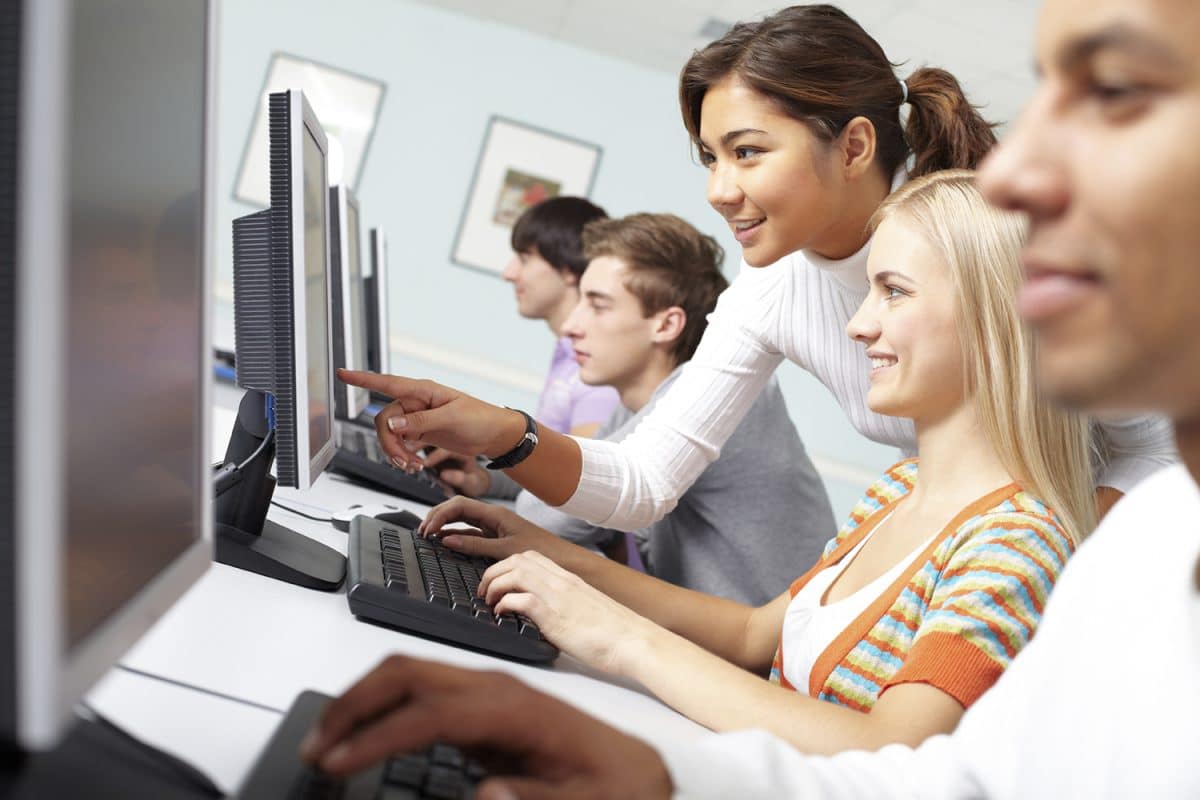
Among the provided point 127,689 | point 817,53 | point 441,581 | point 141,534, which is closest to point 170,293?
point 141,534

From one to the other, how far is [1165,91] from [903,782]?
467 millimetres

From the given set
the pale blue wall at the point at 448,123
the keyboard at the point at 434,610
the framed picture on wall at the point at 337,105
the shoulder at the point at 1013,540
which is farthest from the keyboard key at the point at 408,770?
the framed picture on wall at the point at 337,105

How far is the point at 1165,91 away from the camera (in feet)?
1.60

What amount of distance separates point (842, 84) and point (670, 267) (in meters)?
0.91

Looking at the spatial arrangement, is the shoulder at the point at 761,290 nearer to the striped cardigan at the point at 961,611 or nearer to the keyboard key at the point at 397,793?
the striped cardigan at the point at 961,611

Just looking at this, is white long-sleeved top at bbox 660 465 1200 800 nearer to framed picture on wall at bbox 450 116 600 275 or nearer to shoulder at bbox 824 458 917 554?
shoulder at bbox 824 458 917 554

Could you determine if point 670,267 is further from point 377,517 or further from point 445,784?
point 445,784

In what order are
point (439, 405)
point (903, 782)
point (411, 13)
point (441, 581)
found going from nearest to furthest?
point (903, 782), point (441, 581), point (439, 405), point (411, 13)

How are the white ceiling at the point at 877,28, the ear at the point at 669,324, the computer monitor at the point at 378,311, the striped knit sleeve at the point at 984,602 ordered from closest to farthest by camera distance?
the striped knit sleeve at the point at 984,602, the ear at the point at 669,324, the computer monitor at the point at 378,311, the white ceiling at the point at 877,28

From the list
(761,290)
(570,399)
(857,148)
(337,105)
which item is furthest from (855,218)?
(337,105)

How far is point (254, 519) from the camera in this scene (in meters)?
1.15

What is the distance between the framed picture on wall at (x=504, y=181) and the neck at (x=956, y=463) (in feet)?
13.9

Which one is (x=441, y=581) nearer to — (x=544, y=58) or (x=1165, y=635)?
(x=1165, y=635)

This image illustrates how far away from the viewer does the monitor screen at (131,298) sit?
0.48 m
